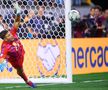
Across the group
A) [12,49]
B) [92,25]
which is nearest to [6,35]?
[12,49]

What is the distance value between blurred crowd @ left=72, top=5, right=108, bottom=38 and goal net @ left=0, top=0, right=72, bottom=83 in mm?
2936

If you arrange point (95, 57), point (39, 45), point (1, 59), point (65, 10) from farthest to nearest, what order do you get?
1. point (95, 57)
2. point (39, 45)
3. point (65, 10)
4. point (1, 59)

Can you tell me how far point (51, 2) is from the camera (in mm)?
15758

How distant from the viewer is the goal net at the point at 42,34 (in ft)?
51.3

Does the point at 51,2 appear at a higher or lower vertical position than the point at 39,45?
higher

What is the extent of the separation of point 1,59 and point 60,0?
7.64ft

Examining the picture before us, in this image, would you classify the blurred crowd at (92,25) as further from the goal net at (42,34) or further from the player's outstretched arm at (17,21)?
the player's outstretched arm at (17,21)

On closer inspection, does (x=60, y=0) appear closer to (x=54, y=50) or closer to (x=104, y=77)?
(x=54, y=50)

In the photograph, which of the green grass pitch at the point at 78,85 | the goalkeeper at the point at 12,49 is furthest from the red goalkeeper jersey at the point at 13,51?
the green grass pitch at the point at 78,85

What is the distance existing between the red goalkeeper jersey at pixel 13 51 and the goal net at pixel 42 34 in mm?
1231

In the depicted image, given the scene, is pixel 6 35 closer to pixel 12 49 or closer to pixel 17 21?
pixel 12 49

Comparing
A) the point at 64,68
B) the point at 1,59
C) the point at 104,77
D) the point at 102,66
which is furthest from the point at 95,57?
the point at 1,59

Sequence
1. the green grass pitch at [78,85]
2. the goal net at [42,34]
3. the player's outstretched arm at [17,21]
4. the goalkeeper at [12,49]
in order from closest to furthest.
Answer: the green grass pitch at [78,85] < the goalkeeper at [12,49] < the player's outstretched arm at [17,21] < the goal net at [42,34]

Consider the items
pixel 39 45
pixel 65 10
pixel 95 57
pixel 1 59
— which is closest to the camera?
pixel 1 59
